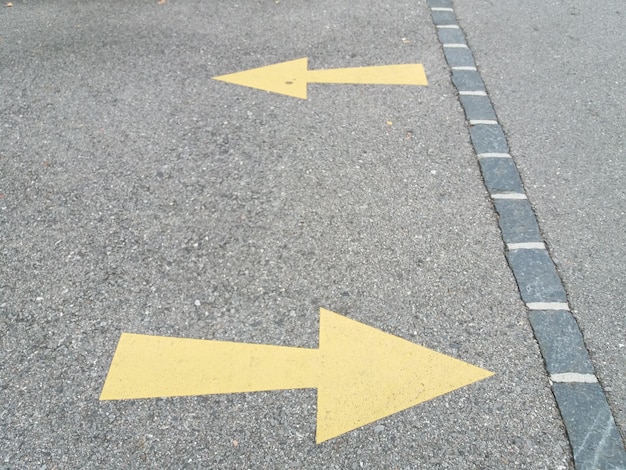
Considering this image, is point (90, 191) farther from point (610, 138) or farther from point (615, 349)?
point (610, 138)

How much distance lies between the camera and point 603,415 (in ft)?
9.04

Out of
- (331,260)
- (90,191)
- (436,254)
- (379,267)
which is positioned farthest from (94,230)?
(436,254)

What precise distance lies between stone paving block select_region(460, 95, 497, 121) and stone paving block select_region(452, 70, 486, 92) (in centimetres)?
14

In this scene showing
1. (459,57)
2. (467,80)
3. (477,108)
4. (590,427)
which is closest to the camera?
(590,427)

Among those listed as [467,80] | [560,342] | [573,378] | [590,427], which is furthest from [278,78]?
[590,427]

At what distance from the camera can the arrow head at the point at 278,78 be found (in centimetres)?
491

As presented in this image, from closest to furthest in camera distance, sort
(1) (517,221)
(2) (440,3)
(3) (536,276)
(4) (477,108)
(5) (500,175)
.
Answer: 1. (3) (536,276)
2. (1) (517,221)
3. (5) (500,175)
4. (4) (477,108)
5. (2) (440,3)

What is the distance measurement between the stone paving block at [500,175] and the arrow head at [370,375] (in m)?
1.38

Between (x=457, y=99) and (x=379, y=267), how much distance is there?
76.8 inches

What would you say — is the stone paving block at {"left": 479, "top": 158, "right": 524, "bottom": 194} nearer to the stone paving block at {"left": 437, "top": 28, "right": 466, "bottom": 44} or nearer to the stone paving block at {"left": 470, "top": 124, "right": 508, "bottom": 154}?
the stone paving block at {"left": 470, "top": 124, "right": 508, "bottom": 154}

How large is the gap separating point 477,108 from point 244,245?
2.19m

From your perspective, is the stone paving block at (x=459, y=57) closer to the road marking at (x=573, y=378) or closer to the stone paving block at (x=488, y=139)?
the stone paving block at (x=488, y=139)

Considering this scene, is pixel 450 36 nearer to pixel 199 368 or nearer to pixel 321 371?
pixel 321 371

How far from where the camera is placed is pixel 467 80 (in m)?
5.01
